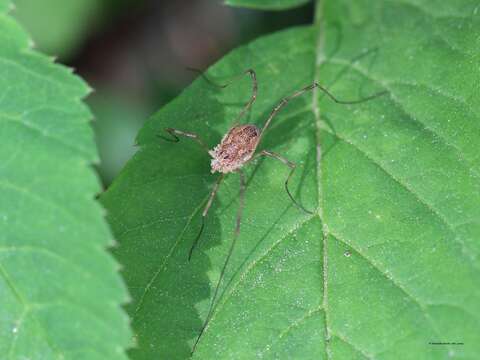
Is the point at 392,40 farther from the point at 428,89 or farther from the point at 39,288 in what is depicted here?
the point at 39,288

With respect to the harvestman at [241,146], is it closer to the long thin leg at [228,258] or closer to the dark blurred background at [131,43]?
the long thin leg at [228,258]

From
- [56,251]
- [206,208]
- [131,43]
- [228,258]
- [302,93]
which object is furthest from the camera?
[131,43]

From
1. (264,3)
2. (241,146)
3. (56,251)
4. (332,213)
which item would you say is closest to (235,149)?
(241,146)

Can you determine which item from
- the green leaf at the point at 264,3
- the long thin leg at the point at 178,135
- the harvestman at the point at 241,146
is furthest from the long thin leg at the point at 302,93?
the green leaf at the point at 264,3

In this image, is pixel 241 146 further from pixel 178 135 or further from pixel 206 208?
pixel 206 208

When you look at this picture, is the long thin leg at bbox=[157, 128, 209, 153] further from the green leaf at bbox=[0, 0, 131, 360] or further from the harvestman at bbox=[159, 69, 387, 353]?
the green leaf at bbox=[0, 0, 131, 360]
